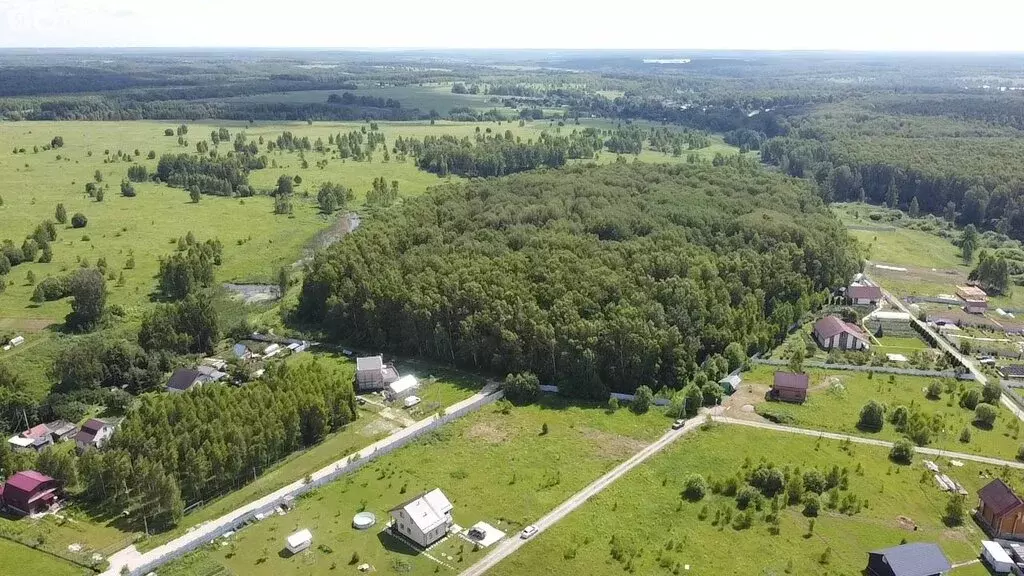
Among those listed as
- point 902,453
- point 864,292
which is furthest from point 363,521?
point 864,292

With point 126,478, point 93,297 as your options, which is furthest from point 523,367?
point 93,297

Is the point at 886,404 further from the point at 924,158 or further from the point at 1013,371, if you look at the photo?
the point at 924,158

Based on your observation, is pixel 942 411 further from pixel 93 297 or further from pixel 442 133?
pixel 442 133

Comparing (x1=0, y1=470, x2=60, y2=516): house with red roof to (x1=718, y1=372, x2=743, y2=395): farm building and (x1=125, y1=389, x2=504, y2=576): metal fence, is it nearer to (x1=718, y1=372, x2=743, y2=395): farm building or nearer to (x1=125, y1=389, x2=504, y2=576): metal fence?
(x1=125, y1=389, x2=504, y2=576): metal fence

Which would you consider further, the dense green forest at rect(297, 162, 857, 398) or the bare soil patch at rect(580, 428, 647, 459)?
the dense green forest at rect(297, 162, 857, 398)

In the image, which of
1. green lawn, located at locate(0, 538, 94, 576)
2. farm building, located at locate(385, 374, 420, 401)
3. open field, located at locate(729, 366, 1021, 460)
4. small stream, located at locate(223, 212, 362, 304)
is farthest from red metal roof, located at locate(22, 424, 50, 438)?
open field, located at locate(729, 366, 1021, 460)

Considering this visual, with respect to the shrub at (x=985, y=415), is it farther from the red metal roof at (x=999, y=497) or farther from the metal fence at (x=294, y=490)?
the metal fence at (x=294, y=490)
